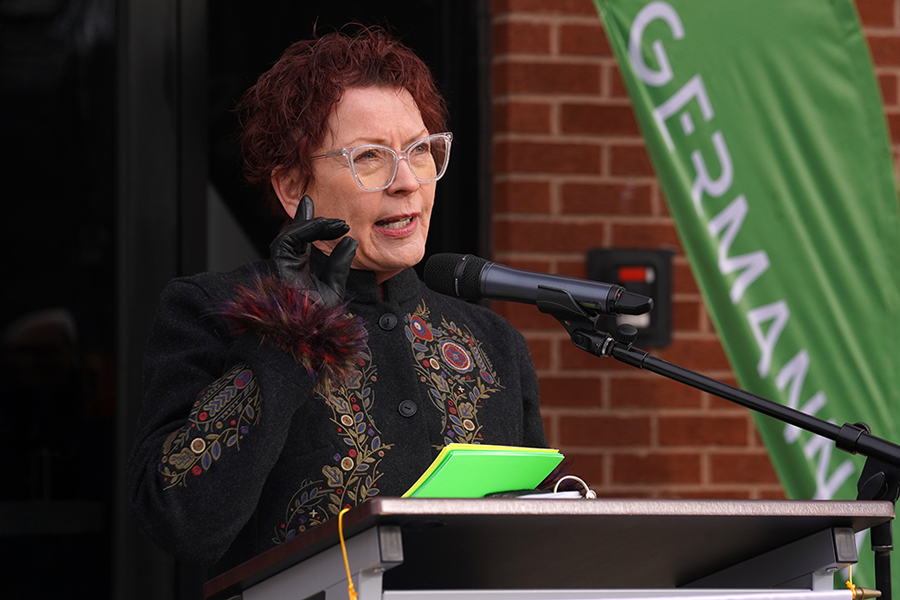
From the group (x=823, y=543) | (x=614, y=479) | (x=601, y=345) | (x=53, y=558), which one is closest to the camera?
(x=823, y=543)

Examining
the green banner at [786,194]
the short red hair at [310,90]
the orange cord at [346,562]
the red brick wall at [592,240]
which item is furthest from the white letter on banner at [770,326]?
the orange cord at [346,562]

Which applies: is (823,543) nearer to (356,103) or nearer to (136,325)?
(356,103)

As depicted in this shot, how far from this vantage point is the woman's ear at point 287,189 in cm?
190

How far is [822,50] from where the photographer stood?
2.63m

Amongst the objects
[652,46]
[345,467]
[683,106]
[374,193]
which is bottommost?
[345,467]

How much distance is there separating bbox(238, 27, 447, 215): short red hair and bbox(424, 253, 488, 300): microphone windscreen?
0.35 meters

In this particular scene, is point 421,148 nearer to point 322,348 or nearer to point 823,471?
point 322,348

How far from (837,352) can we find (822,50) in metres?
0.74

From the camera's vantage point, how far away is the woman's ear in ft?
6.24

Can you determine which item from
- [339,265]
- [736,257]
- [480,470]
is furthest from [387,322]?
[736,257]

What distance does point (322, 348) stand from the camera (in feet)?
4.83

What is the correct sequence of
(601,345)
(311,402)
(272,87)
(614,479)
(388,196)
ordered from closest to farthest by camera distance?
(601,345) → (311,402) → (388,196) → (272,87) → (614,479)

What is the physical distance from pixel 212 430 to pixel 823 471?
159cm

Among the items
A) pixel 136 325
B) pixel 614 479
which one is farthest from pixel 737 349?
pixel 136 325
